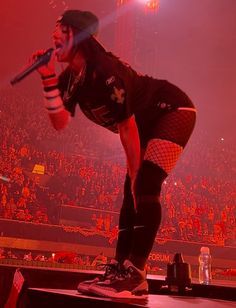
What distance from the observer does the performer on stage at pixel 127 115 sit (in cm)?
135

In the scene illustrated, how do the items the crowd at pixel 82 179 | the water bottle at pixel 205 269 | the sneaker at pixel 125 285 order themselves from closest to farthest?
1. the sneaker at pixel 125 285
2. the water bottle at pixel 205 269
3. the crowd at pixel 82 179

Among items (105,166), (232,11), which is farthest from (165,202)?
(232,11)

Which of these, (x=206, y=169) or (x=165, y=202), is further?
(x=206, y=169)

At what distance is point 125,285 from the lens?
1268 mm

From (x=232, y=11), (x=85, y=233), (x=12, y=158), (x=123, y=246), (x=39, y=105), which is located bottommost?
(x=85, y=233)

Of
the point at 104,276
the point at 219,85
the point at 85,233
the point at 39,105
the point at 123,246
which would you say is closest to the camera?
the point at 104,276

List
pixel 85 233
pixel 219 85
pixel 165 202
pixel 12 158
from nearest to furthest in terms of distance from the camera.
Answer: pixel 85 233
pixel 12 158
pixel 165 202
pixel 219 85

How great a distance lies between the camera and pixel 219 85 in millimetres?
13047

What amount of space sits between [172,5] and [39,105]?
480 cm

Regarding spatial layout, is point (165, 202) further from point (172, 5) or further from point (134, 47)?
point (172, 5)

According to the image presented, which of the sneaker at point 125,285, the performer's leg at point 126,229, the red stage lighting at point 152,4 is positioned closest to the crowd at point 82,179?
the red stage lighting at point 152,4

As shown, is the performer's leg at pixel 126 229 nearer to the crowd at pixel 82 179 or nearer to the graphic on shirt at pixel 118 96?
the graphic on shirt at pixel 118 96

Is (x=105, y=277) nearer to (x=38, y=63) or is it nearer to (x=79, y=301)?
(x=79, y=301)

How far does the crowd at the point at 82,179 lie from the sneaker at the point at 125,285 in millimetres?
7199
